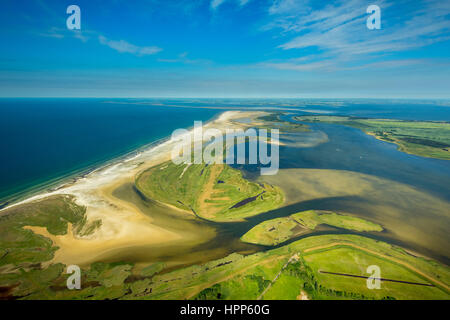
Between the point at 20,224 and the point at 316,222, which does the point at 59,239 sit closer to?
the point at 20,224

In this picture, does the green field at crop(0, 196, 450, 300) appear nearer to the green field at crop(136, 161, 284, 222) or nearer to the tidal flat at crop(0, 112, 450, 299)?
the tidal flat at crop(0, 112, 450, 299)

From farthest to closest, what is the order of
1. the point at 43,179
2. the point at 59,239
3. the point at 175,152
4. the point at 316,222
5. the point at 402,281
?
the point at 175,152 < the point at 43,179 < the point at 316,222 < the point at 59,239 < the point at 402,281

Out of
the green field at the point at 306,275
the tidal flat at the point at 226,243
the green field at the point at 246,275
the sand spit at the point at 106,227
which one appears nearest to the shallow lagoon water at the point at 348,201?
the tidal flat at the point at 226,243

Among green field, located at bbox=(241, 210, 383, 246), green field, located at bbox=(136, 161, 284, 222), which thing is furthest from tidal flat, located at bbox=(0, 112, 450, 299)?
green field, located at bbox=(241, 210, 383, 246)

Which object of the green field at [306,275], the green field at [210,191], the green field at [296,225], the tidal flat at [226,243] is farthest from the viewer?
the green field at [210,191]

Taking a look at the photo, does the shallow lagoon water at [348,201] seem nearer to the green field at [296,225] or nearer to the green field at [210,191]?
the green field at [296,225]
